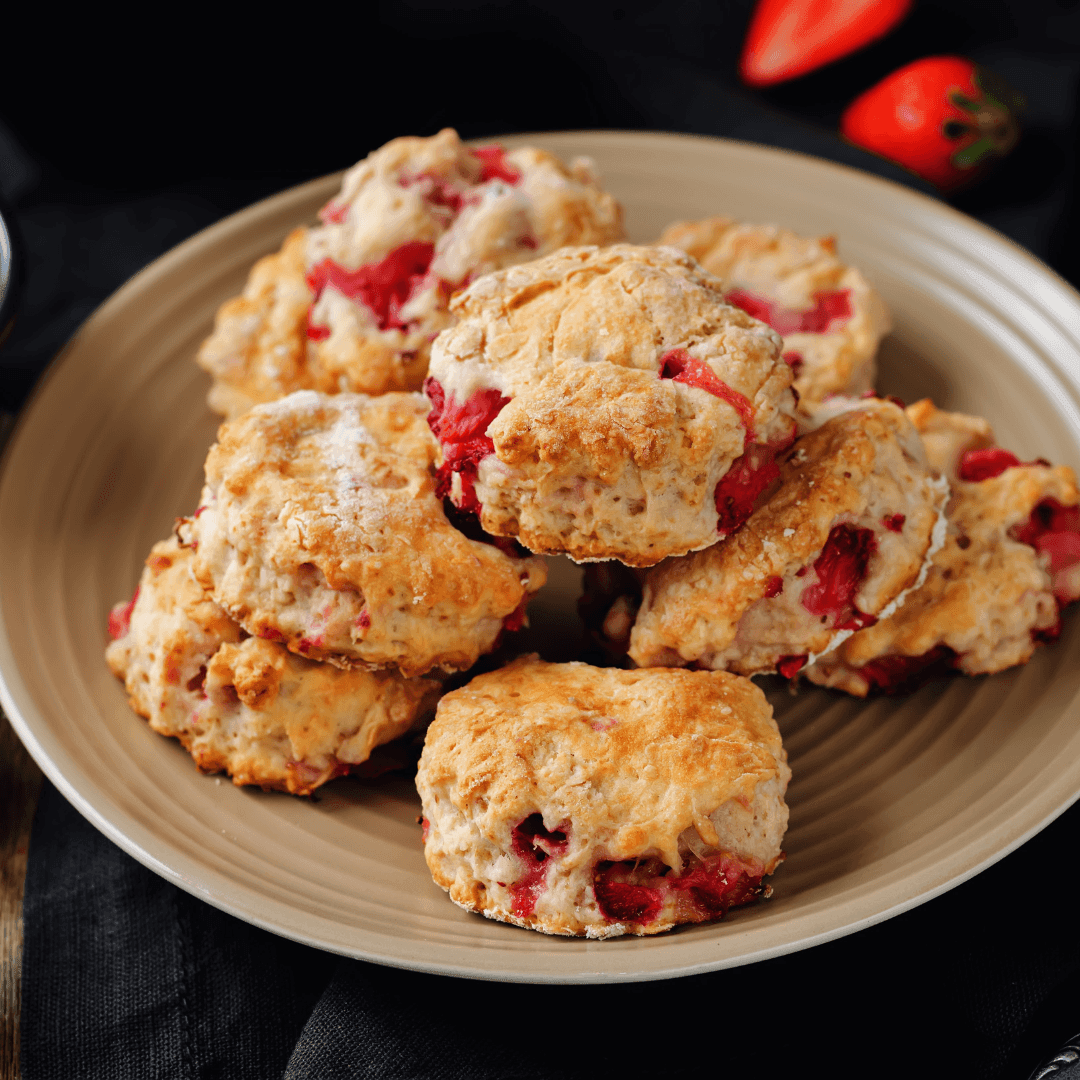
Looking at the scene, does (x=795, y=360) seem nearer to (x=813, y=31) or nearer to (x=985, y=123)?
(x=985, y=123)

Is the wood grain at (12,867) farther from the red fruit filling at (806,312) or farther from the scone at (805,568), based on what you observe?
the red fruit filling at (806,312)

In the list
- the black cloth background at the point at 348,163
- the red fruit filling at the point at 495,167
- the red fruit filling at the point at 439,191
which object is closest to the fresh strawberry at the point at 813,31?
the black cloth background at the point at 348,163

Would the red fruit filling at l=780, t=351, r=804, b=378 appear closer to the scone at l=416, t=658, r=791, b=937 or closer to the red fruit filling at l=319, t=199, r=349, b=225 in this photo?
the scone at l=416, t=658, r=791, b=937

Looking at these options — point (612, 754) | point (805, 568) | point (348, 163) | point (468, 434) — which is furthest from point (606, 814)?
point (348, 163)

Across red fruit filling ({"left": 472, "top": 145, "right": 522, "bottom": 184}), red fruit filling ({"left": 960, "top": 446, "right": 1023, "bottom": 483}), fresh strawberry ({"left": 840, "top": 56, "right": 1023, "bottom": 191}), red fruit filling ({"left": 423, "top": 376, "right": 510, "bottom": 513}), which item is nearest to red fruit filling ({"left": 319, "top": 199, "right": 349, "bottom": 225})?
red fruit filling ({"left": 472, "top": 145, "right": 522, "bottom": 184})

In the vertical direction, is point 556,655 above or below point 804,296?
below

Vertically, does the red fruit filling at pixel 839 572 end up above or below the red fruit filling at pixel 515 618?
above

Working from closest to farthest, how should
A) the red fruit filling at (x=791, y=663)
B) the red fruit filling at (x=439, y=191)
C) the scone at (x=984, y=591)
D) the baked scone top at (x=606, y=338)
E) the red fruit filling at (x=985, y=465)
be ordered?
the baked scone top at (x=606, y=338) → the red fruit filling at (x=791, y=663) → the scone at (x=984, y=591) → the red fruit filling at (x=985, y=465) → the red fruit filling at (x=439, y=191)
